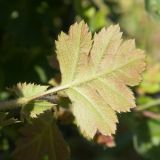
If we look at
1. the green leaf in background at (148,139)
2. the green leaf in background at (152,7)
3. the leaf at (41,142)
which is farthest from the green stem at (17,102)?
the green leaf in background at (148,139)

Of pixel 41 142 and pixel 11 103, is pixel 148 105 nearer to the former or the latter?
pixel 41 142

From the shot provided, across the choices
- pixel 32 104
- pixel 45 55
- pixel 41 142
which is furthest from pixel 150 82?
pixel 32 104

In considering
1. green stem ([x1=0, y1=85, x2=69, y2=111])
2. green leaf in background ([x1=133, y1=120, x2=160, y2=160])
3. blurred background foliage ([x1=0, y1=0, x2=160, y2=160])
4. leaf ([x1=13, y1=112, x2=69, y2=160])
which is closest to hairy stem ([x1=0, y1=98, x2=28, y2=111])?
green stem ([x1=0, y1=85, x2=69, y2=111])

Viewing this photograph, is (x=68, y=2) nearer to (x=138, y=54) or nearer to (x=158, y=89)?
(x=158, y=89)

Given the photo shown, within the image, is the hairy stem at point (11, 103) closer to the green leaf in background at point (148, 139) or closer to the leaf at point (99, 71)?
the leaf at point (99, 71)

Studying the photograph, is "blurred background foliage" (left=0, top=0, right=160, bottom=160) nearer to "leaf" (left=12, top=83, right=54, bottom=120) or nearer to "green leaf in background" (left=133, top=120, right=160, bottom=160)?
"green leaf in background" (left=133, top=120, right=160, bottom=160)

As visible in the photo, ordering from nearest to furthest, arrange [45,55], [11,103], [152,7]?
[11,103] → [152,7] → [45,55]
